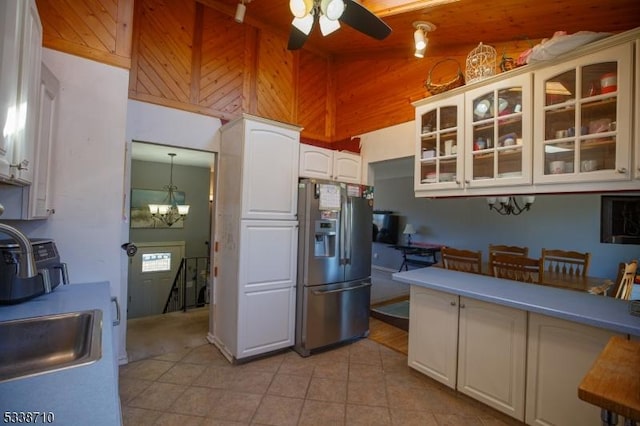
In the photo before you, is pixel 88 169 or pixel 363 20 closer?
pixel 363 20

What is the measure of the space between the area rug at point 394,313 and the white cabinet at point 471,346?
1.20 metres

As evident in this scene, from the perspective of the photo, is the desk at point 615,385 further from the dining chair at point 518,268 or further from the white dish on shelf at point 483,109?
the dining chair at point 518,268

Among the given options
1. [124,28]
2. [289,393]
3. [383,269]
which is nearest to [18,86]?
[124,28]

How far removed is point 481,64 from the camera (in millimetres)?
2342

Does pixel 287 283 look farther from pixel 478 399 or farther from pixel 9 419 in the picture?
pixel 9 419

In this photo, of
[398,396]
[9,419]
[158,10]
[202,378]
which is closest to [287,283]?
[202,378]

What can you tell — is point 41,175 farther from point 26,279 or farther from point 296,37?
point 296,37

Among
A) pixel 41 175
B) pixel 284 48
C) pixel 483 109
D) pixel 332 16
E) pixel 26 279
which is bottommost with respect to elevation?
pixel 26 279

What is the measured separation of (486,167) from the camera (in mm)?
2299

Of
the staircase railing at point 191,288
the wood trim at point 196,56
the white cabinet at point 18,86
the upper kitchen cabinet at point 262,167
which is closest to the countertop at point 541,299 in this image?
the upper kitchen cabinet at point 262,167

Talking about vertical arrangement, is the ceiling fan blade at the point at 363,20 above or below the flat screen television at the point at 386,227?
above

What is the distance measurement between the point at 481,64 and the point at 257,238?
2351mm

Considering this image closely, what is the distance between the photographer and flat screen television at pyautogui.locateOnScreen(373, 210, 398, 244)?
775 centimetres

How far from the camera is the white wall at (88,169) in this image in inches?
78.0
